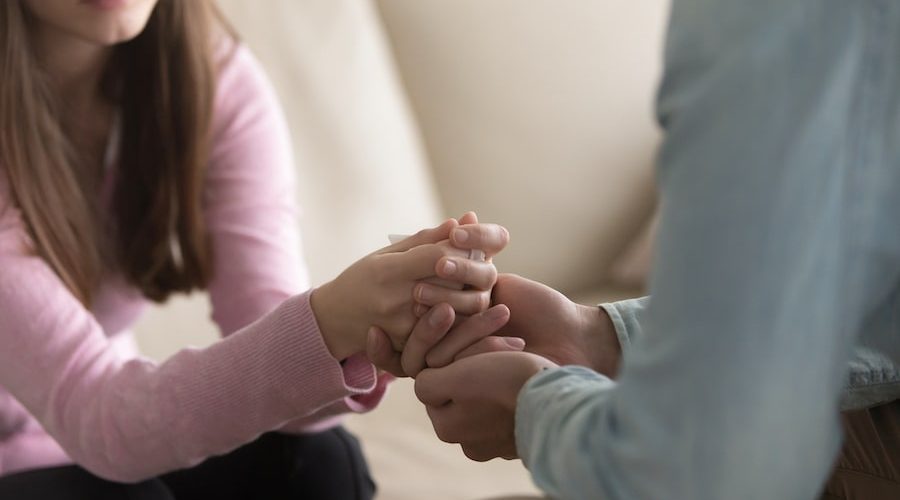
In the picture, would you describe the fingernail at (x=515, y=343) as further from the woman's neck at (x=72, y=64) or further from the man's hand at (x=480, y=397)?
the woman's neck at (x=72, y=64)

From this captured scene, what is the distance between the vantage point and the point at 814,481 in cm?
50

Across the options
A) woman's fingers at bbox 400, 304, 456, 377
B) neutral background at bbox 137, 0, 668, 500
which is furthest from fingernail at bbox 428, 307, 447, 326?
neutral background at bbox 137, 0, 668, 500

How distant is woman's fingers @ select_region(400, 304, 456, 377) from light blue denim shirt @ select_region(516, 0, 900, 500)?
0.30 meters

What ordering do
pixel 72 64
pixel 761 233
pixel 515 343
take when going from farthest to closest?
pixel 72 64 < pixel 515 343 < pixel 761 233

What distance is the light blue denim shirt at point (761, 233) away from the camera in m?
0.45

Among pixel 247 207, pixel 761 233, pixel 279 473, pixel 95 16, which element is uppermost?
pixel 95 16

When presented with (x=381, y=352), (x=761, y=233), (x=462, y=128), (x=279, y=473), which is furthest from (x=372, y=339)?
(x=462, y=128)

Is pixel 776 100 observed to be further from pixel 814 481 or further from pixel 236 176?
pixel 236 176

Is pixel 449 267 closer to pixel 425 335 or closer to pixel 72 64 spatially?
pixel 425 335

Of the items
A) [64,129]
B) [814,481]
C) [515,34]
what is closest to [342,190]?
[515,34]

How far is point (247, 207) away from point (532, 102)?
1.70ft

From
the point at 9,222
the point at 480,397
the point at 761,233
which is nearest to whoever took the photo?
the point at 761,233

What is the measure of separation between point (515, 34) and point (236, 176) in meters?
0.51

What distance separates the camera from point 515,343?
79 cm
